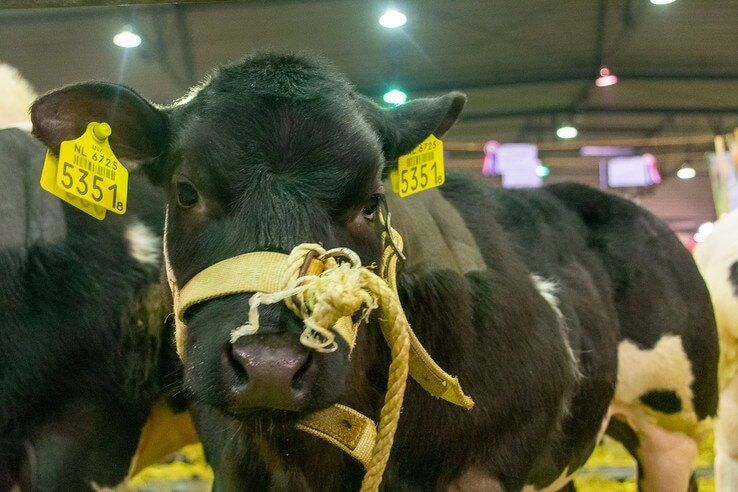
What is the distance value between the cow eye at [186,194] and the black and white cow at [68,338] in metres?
0.75

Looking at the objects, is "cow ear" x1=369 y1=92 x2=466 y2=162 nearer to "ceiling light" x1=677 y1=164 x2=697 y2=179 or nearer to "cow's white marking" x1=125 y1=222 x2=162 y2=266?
"cow's white marking" x1=125 y1=222 x2=162 y2=266

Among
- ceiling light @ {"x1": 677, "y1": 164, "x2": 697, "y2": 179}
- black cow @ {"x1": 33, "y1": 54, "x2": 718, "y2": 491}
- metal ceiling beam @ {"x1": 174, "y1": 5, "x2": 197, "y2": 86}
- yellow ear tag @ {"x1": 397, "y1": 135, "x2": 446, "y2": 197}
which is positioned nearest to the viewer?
black cow @ {"x1": 33, "y1": 54, "x2": 718, "y2": 491}

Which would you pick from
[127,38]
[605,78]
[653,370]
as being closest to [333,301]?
[653,370]

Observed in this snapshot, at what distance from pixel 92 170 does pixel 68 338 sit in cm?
59

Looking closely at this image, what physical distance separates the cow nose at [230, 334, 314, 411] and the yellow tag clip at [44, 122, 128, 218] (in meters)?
0.87

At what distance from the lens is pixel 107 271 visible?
2.39m

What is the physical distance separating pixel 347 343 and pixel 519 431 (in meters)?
0.88

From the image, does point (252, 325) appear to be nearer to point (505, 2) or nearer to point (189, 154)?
point (189, 154)

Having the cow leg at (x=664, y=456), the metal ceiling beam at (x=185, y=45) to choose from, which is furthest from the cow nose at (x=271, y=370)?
the metal ceiling beam at (x=185, y=45)

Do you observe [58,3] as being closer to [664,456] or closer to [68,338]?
[68,338]

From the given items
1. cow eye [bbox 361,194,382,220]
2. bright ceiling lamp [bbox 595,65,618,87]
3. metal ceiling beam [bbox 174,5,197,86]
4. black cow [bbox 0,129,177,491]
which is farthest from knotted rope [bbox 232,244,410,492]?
bright ceiling lamp [bbox 595,65,618,87]

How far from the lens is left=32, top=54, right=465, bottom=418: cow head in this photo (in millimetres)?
1366

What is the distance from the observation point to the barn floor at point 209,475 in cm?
457

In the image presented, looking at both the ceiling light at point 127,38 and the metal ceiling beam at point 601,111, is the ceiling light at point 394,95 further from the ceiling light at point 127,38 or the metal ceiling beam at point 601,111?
the metal ceiling beam at point 601,111
